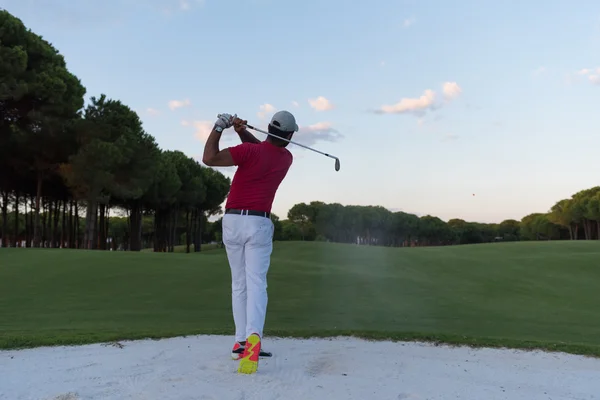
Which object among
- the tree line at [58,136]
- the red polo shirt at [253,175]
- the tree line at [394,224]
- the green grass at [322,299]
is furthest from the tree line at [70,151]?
the tree line at [394,224]

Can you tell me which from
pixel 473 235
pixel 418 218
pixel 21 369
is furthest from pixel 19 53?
pixel 473 235

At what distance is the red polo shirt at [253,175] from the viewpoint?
4391 millimetres

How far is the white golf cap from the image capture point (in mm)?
4531

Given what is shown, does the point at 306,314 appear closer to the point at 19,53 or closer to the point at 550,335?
the point at 550,335

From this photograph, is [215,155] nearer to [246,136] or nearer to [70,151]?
[246,136]

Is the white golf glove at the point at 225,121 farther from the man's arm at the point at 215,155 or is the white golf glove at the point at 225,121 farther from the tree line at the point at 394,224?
the tree line at the point at 394,224

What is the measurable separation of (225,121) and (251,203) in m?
0.80

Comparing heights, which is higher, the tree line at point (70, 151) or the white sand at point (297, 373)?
the tree line at point (70, 151)

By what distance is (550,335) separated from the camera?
783cm

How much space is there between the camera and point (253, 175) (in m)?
4.45

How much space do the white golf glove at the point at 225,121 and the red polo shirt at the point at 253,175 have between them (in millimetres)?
250

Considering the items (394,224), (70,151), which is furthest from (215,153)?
(394,224)

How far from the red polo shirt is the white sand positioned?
4.86 ft

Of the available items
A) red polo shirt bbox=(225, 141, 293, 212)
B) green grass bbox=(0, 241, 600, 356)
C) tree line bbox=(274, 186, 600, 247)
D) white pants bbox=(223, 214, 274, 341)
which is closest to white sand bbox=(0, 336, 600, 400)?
white pants bbox=(223, 214, 274, 341)
